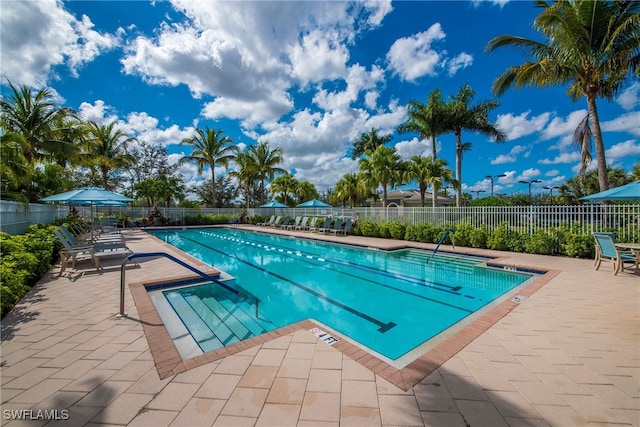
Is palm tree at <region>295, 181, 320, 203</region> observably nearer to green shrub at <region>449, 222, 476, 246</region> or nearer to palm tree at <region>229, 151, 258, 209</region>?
palm tree at <region>229, 151, 258, 209</region>

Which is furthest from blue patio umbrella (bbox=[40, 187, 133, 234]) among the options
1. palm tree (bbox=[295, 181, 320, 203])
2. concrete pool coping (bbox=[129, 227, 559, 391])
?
palm tree (bbox=[295, 181, 320, 203])

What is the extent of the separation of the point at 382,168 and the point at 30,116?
18.6 metres

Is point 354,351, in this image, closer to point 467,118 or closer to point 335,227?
point 335,227

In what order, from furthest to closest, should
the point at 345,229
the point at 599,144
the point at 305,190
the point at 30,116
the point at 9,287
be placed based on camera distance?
the point at 305,190 < the point at 345,229 < the point at 30,116 < the point at 599,144 < the point at 9,287

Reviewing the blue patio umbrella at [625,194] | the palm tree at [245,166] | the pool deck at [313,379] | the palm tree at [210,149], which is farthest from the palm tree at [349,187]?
the pool deck at [313,379]

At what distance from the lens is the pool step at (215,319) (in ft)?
13.1

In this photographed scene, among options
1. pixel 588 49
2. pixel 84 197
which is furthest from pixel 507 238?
pixel 84 197

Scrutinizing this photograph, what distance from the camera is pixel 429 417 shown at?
6.62 ft

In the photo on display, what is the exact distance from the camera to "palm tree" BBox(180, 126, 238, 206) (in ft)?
85.3

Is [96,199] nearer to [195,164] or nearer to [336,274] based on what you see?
[336,274]

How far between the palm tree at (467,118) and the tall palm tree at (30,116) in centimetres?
2407

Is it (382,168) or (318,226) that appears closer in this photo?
(382,168)

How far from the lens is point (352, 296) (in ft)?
20.1

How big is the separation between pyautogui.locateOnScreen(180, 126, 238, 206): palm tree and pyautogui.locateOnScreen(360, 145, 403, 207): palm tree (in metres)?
15.0
